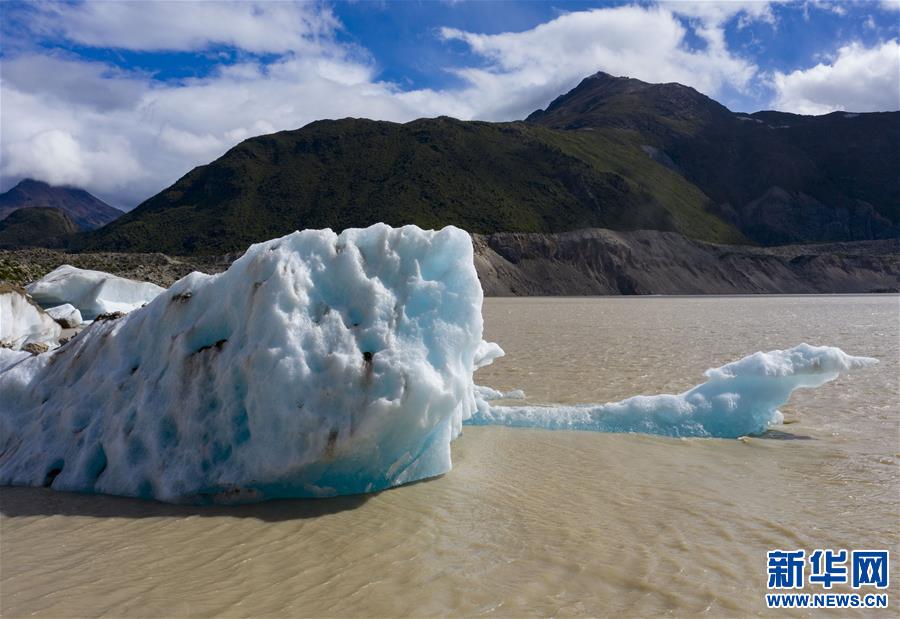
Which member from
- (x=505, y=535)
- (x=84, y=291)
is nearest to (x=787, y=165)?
(x=84, y=291)

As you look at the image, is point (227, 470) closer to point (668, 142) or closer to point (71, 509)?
point (71, 509)

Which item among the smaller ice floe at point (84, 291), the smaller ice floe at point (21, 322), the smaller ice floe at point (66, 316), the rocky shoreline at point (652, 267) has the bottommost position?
the smaller ice floe at point (21, 322)

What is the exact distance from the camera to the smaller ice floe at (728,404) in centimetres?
818

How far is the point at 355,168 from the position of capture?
91500 mm

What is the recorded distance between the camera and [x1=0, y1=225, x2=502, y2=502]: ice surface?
18.6 feet

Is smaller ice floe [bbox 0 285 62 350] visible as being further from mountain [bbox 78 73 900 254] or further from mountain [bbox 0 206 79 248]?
mountain [bbox 0 206 79 248]

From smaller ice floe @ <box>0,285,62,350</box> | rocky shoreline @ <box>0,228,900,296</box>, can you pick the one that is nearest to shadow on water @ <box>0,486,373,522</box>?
smaller ice floe @ <box>0,285,62,350</box>

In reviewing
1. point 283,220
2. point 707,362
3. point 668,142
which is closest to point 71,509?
point 707,362

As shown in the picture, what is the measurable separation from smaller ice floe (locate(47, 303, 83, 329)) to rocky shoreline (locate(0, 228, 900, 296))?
42691 millimetres

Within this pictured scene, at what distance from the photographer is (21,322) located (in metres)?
14.6

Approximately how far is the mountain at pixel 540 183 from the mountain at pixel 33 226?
43.1 meters

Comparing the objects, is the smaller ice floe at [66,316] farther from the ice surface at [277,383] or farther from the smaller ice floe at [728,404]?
the smaller ice floe at [728,404]

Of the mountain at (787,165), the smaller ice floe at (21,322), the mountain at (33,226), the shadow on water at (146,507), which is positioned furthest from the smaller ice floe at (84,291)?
the mountain at (33,226)

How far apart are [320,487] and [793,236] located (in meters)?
117
